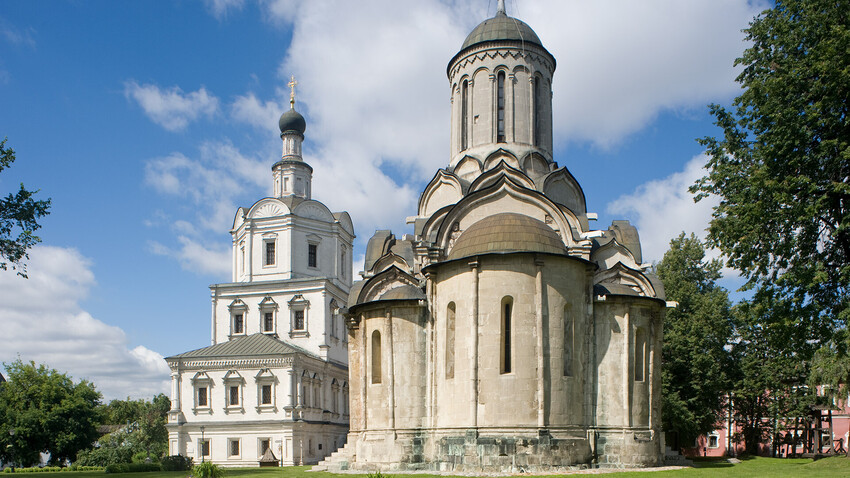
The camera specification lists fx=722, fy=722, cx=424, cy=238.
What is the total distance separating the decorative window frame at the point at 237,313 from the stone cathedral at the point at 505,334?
61.5 feet

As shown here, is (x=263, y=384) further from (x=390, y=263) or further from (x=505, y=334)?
(x=505, y=334)

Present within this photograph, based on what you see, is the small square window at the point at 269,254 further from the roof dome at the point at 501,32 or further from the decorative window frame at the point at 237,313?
the roof dome at the point at 501,32

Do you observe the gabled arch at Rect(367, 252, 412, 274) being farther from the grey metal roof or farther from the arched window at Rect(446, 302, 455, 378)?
the grey metal roof

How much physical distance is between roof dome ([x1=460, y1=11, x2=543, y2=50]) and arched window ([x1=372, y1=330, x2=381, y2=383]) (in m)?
11.6

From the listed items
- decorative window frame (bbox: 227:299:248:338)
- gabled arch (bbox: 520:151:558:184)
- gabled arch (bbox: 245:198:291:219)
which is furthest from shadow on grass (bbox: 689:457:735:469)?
gabled arch (bbox: 245:198:291:219)

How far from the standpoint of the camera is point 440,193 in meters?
25.7

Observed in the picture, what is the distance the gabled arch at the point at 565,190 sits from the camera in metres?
24.8

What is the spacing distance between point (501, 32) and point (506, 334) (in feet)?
Result: 41.2

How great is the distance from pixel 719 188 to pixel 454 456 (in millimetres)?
10095

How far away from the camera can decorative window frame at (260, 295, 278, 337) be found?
41.9 m

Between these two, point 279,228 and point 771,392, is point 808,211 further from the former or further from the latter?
point 279,228

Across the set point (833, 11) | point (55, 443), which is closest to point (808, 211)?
point (833, 11)

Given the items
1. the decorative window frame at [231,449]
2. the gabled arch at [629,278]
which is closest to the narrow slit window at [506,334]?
the gabled arch at [629,278]

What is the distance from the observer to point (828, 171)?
1767cm
